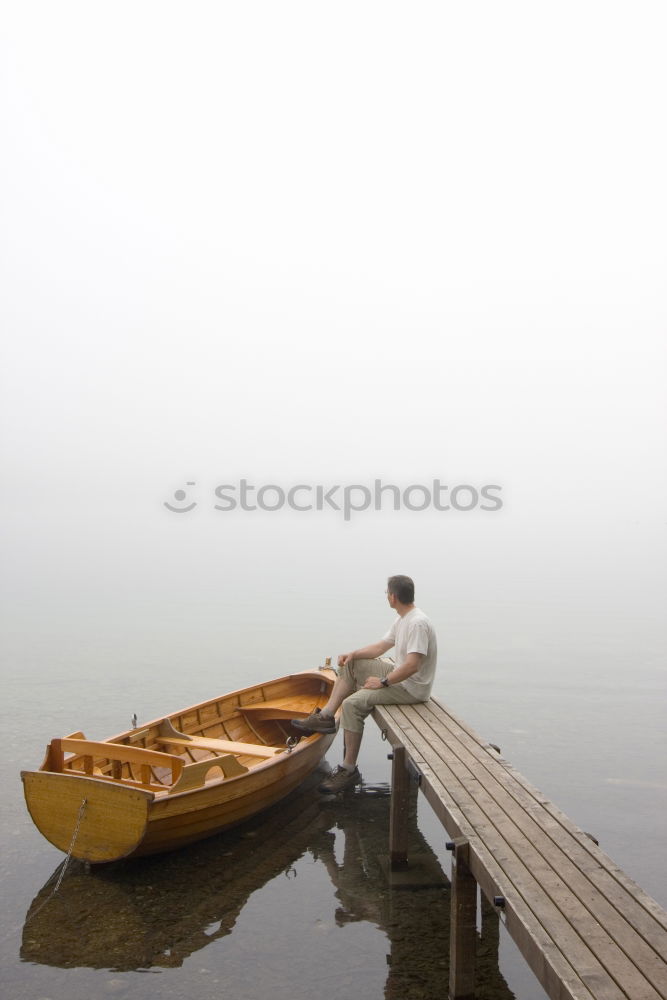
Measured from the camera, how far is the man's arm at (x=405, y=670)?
29.6ft

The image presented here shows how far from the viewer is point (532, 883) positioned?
491 cm

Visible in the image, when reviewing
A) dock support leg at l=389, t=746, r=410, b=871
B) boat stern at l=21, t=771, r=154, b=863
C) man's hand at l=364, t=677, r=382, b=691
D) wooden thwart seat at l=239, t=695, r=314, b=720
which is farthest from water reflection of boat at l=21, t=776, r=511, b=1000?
wooden thwart seat at l=239, t=695, r=314, b=720

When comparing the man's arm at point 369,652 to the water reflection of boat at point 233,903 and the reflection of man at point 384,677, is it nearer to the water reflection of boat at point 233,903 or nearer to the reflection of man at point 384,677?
the reflection of man at point 384,677

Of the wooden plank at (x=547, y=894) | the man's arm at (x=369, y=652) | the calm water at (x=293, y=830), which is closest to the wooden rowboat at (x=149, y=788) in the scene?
the calm water at (x=293, y=830)

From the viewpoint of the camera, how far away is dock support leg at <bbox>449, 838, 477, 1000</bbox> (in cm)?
541

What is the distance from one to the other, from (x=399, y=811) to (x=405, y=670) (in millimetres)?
1554

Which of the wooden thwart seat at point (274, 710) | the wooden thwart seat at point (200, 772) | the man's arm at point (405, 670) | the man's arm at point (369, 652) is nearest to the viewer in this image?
the wooden thwart seat at point (200, 772)

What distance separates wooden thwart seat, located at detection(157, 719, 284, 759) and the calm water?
854 millimetres

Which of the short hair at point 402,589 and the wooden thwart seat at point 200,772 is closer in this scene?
the wooden thwart seat at point 200,772

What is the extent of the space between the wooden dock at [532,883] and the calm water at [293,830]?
3.02 feet

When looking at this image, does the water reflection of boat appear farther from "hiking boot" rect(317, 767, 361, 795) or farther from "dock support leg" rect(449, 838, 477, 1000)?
"hiking boot" rect(317, 767, 361, 795)

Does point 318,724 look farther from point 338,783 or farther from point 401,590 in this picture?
point 401,590

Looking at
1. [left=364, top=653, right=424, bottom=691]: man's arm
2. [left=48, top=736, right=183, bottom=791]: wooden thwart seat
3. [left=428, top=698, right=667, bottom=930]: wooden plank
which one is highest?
[left=364, top=653, right=424, bottom=691]: man's arm

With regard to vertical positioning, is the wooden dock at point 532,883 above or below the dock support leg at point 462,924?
above
